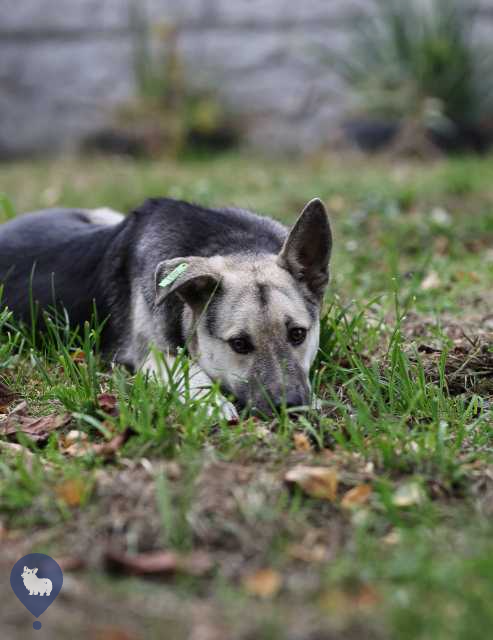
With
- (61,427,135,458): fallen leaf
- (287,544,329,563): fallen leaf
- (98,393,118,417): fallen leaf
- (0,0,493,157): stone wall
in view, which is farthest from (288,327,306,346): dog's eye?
(0,0,493,157): stone wall

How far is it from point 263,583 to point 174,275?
1.61 m

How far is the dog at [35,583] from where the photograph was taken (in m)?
2.19

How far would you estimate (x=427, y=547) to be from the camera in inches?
90.3

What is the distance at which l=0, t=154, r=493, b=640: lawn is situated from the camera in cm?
207

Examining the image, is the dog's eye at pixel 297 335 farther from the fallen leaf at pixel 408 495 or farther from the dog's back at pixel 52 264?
the dog's back at pixel 52 264

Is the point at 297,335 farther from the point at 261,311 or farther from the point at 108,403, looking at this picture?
the point at 108,403

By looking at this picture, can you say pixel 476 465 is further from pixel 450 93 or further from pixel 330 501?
pixel 450 93

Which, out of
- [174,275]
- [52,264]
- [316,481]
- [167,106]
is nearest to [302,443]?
[316,481]

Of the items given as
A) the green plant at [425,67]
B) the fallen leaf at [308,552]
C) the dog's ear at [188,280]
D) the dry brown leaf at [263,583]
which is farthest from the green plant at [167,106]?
the dry brown leaf at [263,583]

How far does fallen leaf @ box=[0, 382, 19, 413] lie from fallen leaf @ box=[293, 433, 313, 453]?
125cm

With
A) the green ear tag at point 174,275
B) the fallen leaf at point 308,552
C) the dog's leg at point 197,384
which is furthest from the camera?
the green ear tag at point 174,275

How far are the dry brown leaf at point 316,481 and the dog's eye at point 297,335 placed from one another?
0.96 metres

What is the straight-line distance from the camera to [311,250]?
3.85m

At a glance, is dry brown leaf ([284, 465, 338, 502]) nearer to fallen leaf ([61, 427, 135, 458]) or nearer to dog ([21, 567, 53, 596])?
fallen leaf ([61, 427, 135, 458])
